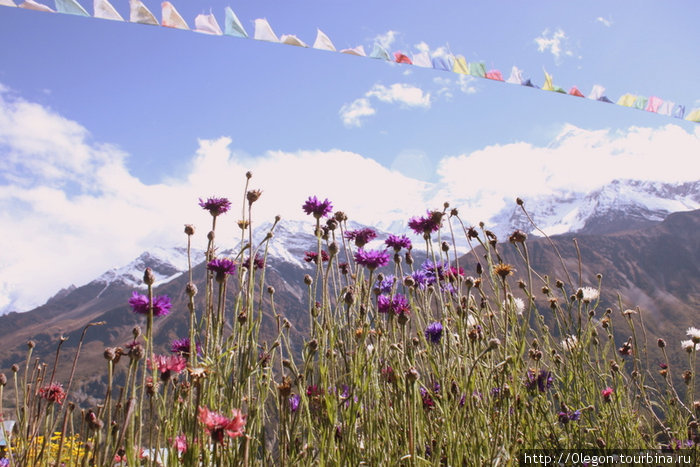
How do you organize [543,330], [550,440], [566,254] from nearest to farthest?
1. [550,440]
2. [543,330]
3. [566,254]

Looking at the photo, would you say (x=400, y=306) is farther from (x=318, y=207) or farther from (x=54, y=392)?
(x=54, y=392)

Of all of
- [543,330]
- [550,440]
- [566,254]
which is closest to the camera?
[550,440]

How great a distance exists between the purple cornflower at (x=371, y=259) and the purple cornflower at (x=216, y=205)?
0.76m

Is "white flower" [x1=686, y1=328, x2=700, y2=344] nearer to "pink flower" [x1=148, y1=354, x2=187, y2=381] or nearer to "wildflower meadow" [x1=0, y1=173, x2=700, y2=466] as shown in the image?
"wildflower meadow" [x1=0, y1=173, x2=700, y2=466]

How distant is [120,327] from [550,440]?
544 feet

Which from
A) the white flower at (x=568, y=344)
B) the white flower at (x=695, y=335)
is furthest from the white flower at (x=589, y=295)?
the white flower at (x=695, y=335)

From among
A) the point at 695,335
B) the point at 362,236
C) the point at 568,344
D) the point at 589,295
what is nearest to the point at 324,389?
the point at 362,236

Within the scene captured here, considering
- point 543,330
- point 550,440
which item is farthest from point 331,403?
point 543,330

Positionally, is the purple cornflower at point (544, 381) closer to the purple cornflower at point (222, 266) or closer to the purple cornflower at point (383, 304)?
the purple cornflower at point (383, 304)

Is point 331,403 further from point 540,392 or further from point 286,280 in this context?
point 286,280

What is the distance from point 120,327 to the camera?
14725 centimetres

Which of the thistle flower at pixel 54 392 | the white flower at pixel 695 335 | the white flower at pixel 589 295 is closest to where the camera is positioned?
the thistle flower at pixel 54 392

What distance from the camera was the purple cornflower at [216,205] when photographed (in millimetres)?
2434

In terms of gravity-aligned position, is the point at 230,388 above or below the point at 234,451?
above
